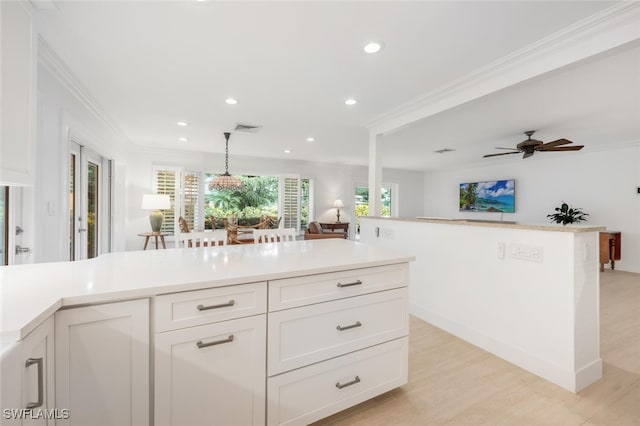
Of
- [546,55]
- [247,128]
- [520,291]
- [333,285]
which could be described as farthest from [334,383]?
[247,128]

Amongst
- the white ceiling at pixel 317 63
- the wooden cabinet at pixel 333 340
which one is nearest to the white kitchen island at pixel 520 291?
the wooden cabinet at pixel 333 340

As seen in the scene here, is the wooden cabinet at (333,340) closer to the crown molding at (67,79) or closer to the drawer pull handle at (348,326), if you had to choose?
the drawer pull handle at (348,326)

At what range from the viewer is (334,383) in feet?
5.03

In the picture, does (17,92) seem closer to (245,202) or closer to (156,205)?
(156,205)

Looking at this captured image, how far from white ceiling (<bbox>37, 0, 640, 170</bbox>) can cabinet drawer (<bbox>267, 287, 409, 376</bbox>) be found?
5.75ft

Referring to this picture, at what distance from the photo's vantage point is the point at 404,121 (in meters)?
3.47

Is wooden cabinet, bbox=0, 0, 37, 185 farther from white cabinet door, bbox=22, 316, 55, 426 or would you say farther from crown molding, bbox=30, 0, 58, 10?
white cabinet door, bbox=22, 316, 55, 426

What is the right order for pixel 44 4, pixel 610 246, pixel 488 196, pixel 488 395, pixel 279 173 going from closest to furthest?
pixel 44 4, pixel 488 395, pixel 610 246, pixel 279 173, pixel 488 196

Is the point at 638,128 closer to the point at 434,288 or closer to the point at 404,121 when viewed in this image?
the point at 404,121

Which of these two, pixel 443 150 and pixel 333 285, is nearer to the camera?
pixel 333 285

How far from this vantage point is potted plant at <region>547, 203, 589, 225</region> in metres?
5.73

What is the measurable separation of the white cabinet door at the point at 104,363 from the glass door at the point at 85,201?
9.01 ft

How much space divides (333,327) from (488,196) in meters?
7.57

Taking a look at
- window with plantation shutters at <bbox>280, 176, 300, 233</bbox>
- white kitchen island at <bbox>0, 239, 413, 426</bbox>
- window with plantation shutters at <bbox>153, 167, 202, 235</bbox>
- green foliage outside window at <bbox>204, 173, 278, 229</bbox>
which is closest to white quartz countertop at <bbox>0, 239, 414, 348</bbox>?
white kitchen island at <bbox>0, 239, 413, 426</bbox>
